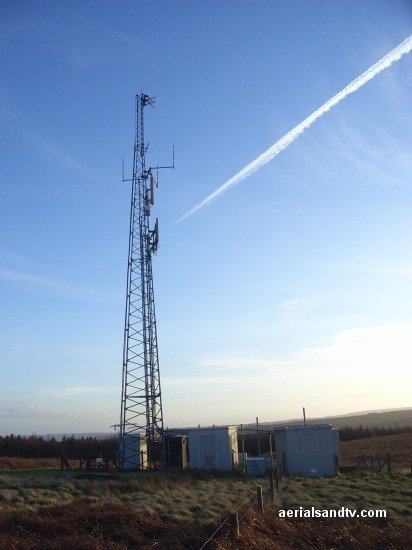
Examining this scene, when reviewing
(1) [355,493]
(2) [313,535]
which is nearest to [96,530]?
(2) [313,535]

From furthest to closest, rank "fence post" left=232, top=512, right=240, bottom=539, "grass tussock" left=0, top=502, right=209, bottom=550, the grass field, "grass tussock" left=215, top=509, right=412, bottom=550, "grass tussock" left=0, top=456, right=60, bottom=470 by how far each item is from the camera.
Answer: "grass tussock" left=0, top=456, right=60, bottom=470 → the grass field → "grass tussock" left=0, top=502, right=209, bottom=550 → "grass tussock" left=215, top=509, right=412, bottom=550 → "fence post" left=232, top=512, right=240, bottom=539

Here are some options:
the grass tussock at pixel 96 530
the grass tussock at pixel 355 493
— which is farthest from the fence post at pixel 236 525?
the grass tussock at pixel 355 493

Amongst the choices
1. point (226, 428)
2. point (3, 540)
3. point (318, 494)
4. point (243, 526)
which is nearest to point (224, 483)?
point (318, 494)

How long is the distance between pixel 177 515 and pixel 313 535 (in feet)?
13.7

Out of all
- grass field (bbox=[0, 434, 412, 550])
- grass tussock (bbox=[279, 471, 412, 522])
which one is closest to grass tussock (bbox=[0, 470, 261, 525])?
grass field (bbox=[0, 434, 412, 550])

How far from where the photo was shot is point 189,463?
3444 cm

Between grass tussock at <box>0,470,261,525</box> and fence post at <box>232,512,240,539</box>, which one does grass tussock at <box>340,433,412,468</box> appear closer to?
grass tussock at <box>0,470,261,525</box>

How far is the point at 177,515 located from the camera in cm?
1628

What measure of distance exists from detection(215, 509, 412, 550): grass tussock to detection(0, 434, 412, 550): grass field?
0.02 metres

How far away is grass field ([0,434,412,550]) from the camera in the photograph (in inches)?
511

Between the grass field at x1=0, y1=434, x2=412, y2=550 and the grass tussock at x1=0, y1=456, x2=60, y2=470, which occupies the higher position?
the grass tussock at x1=0, y1=456, x2=60, y2=470

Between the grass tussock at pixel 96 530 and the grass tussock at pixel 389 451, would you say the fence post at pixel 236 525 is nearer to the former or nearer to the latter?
the grass tussock at pixel 96 530

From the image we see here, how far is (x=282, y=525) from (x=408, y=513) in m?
5.01

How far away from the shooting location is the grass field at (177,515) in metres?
13.0
